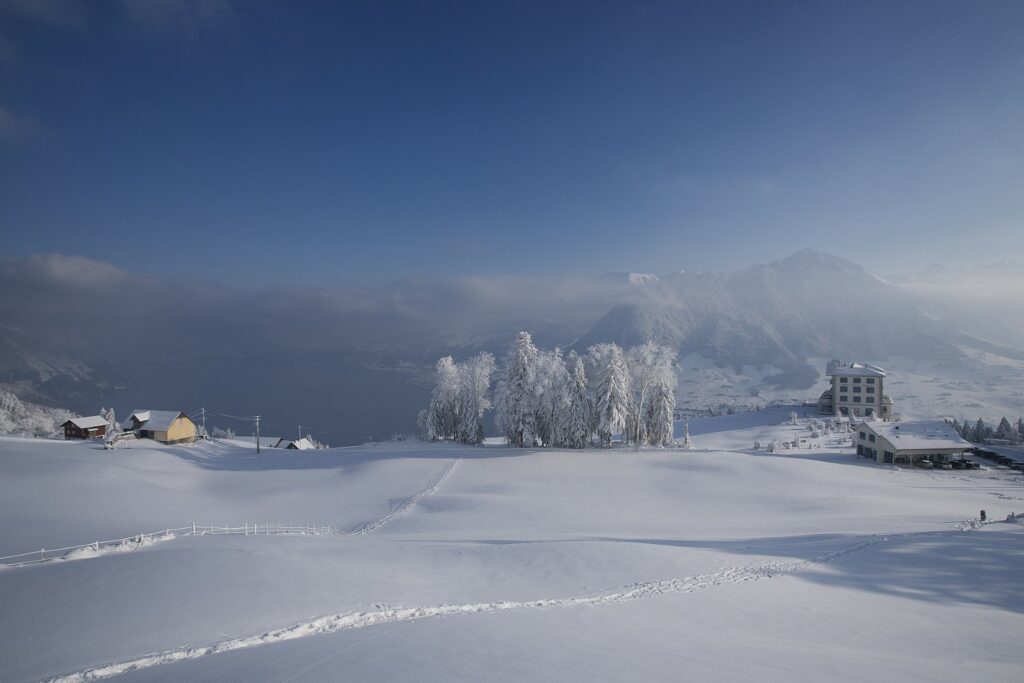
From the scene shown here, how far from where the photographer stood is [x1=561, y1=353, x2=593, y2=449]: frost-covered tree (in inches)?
1800

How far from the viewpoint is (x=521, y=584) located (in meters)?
15.5

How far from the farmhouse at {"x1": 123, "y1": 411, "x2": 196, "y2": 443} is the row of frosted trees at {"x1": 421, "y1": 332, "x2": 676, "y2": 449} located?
1603 inches

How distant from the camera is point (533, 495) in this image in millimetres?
32156

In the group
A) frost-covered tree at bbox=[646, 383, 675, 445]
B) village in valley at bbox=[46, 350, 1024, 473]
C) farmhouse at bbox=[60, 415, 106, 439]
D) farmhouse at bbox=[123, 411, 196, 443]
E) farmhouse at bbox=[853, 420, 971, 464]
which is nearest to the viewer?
farmhouse at bbox=[853, 420, 971, 464]

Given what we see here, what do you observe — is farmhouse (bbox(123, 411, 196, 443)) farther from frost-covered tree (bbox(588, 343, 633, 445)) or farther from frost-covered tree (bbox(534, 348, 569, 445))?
frost-covered tree (bbox(588, 343, 633, 445))

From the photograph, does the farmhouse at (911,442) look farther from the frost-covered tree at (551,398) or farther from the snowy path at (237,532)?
the snowy path at (237,532)

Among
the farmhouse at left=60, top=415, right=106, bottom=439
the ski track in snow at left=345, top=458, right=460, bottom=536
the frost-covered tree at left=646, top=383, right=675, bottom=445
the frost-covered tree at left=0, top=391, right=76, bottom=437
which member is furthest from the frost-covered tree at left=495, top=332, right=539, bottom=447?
the frost-covered tree at left=0, top=391, right=76, bottom=437

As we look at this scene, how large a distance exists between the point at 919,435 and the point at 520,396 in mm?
40240

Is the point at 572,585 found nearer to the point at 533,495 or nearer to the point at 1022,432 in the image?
the point at 533,495

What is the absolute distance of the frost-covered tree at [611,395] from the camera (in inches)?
1766

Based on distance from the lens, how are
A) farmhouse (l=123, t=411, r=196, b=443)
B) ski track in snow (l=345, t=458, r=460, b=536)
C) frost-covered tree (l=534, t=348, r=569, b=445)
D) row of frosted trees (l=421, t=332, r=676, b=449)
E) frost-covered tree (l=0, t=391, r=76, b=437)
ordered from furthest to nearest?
frost-covered tree (l=0, t=391, r=76, b=437), farmhouse (l=123, t=411, r=196, b=443), frost-covered tree (l=534, t=348, r=569, b=445), row of frosted trees (l=421, t=332, r=676, b=449), ski track in snow (l=345, t=458, r=460, b=536)

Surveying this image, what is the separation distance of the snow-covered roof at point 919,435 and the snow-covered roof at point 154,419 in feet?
270

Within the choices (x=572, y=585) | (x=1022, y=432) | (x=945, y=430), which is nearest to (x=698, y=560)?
(x=572, y=585)

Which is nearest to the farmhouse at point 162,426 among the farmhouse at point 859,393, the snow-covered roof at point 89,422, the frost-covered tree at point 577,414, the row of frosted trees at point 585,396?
the snow-covered roof at point 89,422
